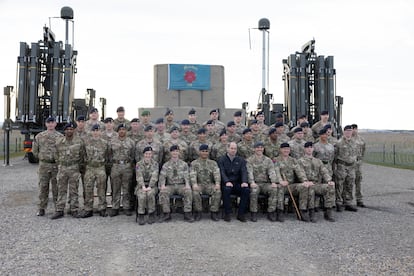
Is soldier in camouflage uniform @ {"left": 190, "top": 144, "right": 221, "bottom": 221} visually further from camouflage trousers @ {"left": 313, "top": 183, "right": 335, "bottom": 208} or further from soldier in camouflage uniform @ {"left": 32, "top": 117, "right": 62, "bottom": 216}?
soldier in camouflage uniform @ {"left": 32, "top": 117, "right": 62, "bottom": 216}

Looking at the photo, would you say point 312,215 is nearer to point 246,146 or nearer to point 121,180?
point 246,146

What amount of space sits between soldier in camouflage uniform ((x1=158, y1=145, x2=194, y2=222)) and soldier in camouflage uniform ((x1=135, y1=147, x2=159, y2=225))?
0.13 meters

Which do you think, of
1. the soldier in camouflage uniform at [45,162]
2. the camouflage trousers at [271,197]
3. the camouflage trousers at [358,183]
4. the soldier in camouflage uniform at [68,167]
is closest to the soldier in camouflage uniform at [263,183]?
the camouflage trousers at [271,197]

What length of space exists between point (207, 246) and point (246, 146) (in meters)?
2.63

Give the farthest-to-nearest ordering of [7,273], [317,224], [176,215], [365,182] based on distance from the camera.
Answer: [365,182]
[176,215]
[317,224]
[7,273]

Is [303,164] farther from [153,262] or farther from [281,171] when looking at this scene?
[153,262]

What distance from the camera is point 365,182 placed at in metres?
10.2

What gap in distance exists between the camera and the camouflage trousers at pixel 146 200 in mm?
5496

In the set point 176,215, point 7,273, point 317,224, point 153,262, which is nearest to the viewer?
point 7,273

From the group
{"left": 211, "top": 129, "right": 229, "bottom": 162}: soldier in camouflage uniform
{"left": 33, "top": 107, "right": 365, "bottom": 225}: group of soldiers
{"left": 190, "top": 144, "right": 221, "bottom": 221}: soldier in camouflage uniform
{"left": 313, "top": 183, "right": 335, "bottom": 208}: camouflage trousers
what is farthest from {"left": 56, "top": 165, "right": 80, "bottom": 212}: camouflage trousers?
{"left": 313, "top": 183, "right": 335, "bottom": 208}: camouflage trousers

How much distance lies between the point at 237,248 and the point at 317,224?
1868mm

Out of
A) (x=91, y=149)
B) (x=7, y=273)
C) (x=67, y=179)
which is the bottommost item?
(x=7, y=273)

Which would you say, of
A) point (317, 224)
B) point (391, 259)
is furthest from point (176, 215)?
point (391, 259)

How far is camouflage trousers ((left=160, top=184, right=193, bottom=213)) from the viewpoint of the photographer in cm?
566
